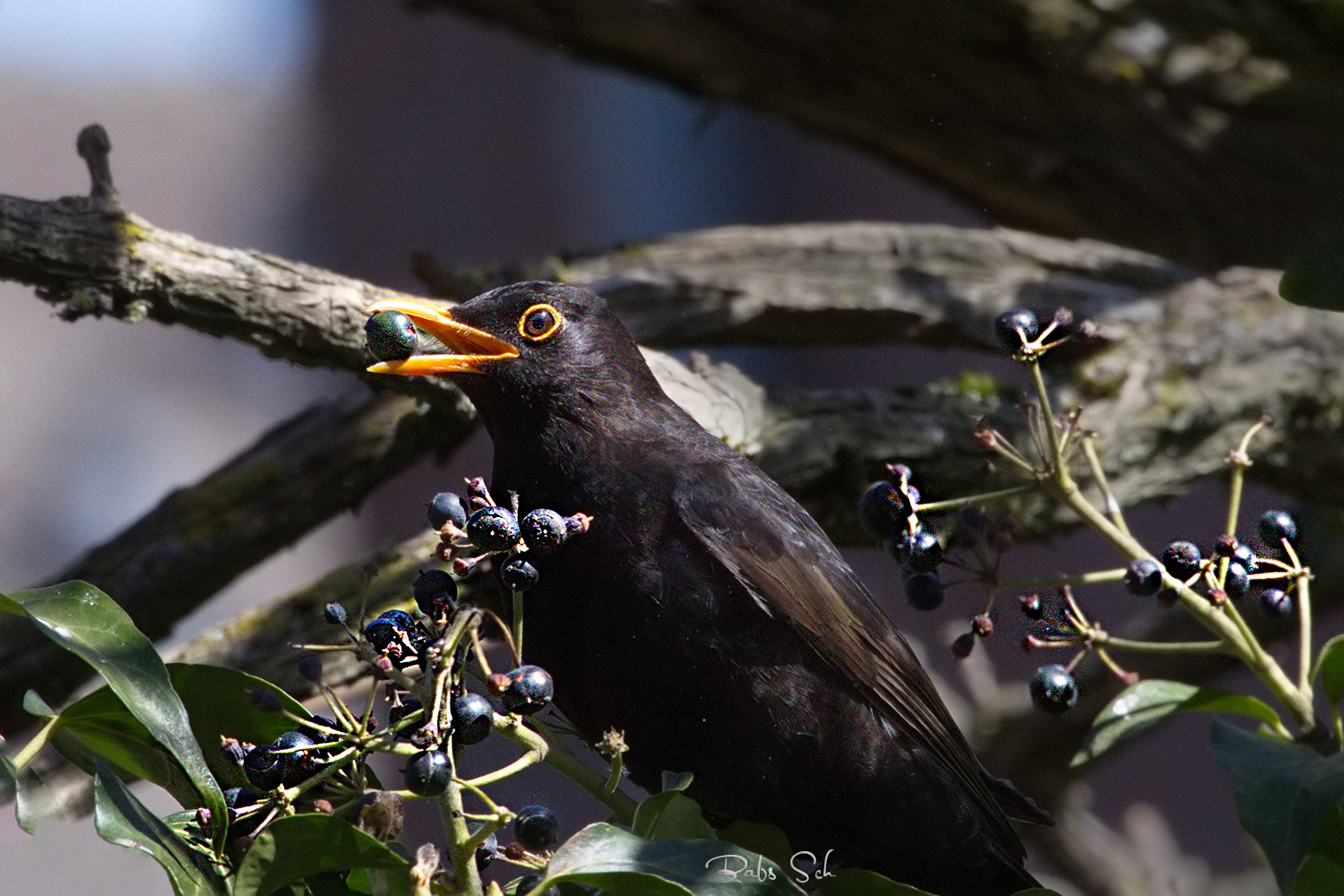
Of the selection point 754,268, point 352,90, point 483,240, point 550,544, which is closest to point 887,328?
point 754,268

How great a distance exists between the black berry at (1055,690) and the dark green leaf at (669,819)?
1.29 feet

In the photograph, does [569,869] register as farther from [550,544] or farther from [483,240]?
[483,240]

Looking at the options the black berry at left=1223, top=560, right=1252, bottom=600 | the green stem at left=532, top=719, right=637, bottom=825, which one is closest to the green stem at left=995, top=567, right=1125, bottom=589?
the black berry at left=1223, top=560, right=1252, bottom=600

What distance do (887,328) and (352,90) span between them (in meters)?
4.50

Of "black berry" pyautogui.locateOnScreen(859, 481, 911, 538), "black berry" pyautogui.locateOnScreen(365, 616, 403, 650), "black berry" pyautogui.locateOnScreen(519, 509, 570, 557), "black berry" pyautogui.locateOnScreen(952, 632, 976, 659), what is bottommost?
"black berry" pyautogui.locateOnScreen(952, 632, 976, 659)

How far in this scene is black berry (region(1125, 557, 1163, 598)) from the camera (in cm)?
137

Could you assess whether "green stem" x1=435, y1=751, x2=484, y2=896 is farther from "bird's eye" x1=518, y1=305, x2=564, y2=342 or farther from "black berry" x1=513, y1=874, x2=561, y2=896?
"bird's eye" x1=518, y1=305, x2=564, y2=342

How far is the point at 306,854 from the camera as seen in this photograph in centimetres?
112

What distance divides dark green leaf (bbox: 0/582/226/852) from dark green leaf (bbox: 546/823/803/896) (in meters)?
0.31

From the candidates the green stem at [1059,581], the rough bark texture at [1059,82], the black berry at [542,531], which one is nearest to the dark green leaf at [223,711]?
the black berry at [542,531]

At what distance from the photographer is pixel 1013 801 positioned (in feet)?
5.81

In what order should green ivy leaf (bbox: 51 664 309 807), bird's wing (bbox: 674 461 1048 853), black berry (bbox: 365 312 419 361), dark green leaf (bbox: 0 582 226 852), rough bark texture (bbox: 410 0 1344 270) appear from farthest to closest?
1. rough bark texture (bbox: 410 0 1344 270)
2. bird's wing (bbox: 674 461 1048 853)
3. black berry (bbox: 365 312 419 361)
4. green ivy leaf (bbox: 51 664 309 807)
5. dark green leaf (bbox: 0 582 226 852)

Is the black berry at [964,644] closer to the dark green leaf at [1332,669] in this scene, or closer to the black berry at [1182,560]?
the black berry at [1182,560]

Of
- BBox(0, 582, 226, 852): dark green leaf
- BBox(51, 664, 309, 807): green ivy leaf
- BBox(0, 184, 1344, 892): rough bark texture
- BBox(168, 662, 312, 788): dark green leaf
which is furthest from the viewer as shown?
BBox(0, 184, 1344, 892): rough bark texture
